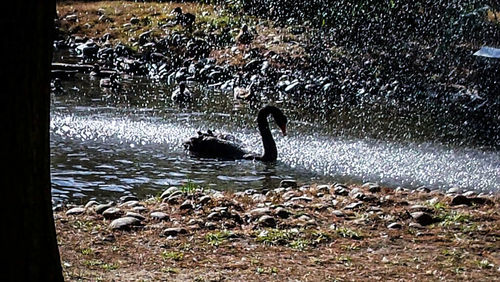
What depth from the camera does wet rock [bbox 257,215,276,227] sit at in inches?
260

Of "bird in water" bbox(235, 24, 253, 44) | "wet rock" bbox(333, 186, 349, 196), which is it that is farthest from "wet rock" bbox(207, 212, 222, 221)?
"bird in water" bbox(235, 24, 253, 44)

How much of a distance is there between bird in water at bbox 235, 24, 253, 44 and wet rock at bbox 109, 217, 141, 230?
17290 millimetres

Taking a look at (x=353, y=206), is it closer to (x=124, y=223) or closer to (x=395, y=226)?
(x=395, y=226)

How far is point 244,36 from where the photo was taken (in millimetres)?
23562

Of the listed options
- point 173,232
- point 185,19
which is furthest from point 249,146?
point 185,19

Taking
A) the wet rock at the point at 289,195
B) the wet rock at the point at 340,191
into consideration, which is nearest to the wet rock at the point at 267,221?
the wet rock at the point at 289,195

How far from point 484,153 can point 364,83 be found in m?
7.25

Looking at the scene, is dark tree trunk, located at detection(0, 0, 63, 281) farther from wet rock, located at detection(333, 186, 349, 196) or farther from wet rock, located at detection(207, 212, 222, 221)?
wet rock, located at detection(333, 186, 349, 196)

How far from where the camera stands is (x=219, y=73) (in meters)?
21.3

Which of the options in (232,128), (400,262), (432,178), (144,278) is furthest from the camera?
(232,128)

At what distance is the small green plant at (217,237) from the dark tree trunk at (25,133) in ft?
8.46

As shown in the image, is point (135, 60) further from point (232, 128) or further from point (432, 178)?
point (432, 178)

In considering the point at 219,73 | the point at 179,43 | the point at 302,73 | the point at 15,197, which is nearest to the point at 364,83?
the point at 302,73

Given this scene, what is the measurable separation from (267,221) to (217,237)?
67cm
